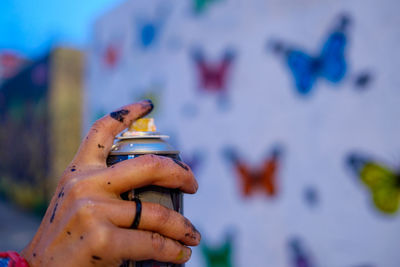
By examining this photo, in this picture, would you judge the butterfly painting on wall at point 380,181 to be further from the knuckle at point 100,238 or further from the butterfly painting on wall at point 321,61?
the knuckle at point 100,238

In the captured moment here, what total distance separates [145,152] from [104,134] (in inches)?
4.0

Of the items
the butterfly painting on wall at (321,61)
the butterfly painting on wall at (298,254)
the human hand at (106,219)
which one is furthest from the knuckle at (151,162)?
the butterfly painting on wall at (298,254)

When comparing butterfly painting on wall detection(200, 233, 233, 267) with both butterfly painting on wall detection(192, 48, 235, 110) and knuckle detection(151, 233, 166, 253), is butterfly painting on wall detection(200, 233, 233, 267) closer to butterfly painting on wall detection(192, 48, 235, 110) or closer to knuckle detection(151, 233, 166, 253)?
butterfly painting on wall detection(192, 48, 235, 110)

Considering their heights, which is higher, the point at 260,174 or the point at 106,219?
the point at 260,174

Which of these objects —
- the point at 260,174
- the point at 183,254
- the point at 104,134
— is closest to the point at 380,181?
the point at 260,174

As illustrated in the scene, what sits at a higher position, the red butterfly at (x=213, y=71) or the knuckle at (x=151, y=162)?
the red butterfly at (x=213, y=71)

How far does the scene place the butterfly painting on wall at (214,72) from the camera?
268 centimetres

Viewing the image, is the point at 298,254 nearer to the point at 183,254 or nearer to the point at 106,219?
the point at 183,254

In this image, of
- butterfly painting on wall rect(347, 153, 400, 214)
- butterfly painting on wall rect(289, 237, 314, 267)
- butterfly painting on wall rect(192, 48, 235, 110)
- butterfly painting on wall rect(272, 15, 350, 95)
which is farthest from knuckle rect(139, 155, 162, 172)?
butterfly painting on wall rect(192, 48, 235, 110)

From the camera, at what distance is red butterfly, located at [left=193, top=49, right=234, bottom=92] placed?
2688 mm

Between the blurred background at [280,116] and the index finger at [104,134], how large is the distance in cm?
145

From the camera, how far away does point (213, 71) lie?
2.79m

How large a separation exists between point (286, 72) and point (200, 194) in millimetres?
1295

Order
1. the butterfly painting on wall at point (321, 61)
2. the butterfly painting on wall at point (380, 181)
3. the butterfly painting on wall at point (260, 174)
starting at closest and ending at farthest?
the butterfly painting on wall at point (380, 181) < the butterfly painting on wall at point (321, 61) < the butterfly painting on wall at point (260, 174)
